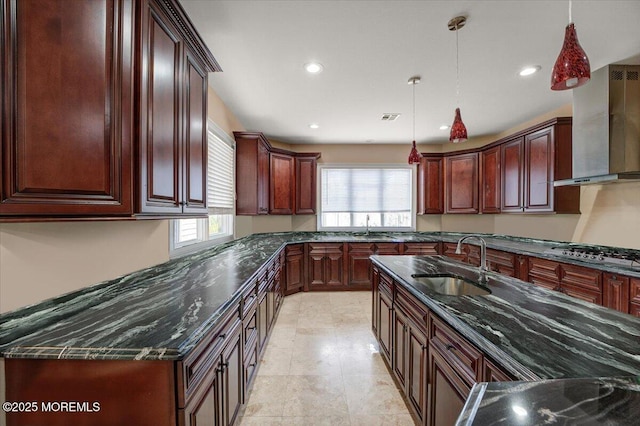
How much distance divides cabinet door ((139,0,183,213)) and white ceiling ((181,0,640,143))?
573 mm

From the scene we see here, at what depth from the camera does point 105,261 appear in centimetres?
144

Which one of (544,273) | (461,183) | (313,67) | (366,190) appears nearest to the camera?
(313,67)

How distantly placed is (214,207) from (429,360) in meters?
2.68

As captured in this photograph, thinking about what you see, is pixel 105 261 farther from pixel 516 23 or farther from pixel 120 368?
pixel 516 23

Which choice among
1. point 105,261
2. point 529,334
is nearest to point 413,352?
point 529,334

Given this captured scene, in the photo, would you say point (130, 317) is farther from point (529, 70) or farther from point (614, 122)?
point (614, 122)

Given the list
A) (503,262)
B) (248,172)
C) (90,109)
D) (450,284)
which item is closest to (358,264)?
(503,262)

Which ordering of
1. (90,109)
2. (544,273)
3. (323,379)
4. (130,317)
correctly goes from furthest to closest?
(544,273) → (323,379) → (130,317) → (90,109)

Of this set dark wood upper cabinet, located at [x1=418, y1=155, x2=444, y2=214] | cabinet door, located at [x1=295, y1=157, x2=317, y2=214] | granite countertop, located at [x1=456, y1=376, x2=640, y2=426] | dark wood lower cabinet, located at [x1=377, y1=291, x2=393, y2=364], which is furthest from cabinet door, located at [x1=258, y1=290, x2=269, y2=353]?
dark wood upper cabinet, located at [x1=418, y1=155, x2=444, y2=214]

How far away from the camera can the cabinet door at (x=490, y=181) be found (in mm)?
4117

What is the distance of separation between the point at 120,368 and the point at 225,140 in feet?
9.94

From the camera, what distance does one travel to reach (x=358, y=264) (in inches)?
173

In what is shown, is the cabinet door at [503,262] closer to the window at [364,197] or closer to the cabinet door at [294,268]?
the window at [364,197]

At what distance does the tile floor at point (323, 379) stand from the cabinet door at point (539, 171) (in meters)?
2.83
